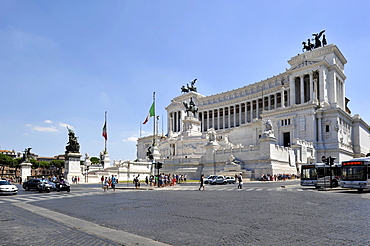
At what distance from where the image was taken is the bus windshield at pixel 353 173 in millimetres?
24755

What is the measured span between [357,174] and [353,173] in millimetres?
308

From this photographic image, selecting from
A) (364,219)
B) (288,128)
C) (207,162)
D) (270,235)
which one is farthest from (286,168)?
(270,235)

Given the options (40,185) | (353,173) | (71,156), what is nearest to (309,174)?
(353,173)

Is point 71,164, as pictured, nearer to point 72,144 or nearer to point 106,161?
point 72,144

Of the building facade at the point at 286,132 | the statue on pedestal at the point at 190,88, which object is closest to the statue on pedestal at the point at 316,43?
the building facade at the point at 286,132

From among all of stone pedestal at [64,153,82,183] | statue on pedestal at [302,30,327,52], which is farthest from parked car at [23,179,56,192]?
statue on pedestal at [302,30,327,52]

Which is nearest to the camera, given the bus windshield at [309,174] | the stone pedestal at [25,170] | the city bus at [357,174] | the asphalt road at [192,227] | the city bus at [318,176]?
the asphalt road at [192,227]

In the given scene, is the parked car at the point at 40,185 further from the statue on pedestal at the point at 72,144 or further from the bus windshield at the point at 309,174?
the bus windshield at the point at 309,174

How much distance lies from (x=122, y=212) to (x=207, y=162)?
4232 centimetres

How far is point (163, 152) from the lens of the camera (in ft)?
245

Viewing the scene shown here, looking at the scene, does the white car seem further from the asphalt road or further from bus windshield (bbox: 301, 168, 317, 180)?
bus windshield (bbox: 301, 168, 317, 180)

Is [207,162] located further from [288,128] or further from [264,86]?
[264,86]

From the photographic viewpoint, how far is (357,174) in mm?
24969

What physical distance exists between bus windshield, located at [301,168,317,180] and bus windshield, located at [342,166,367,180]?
5107 millimetres
